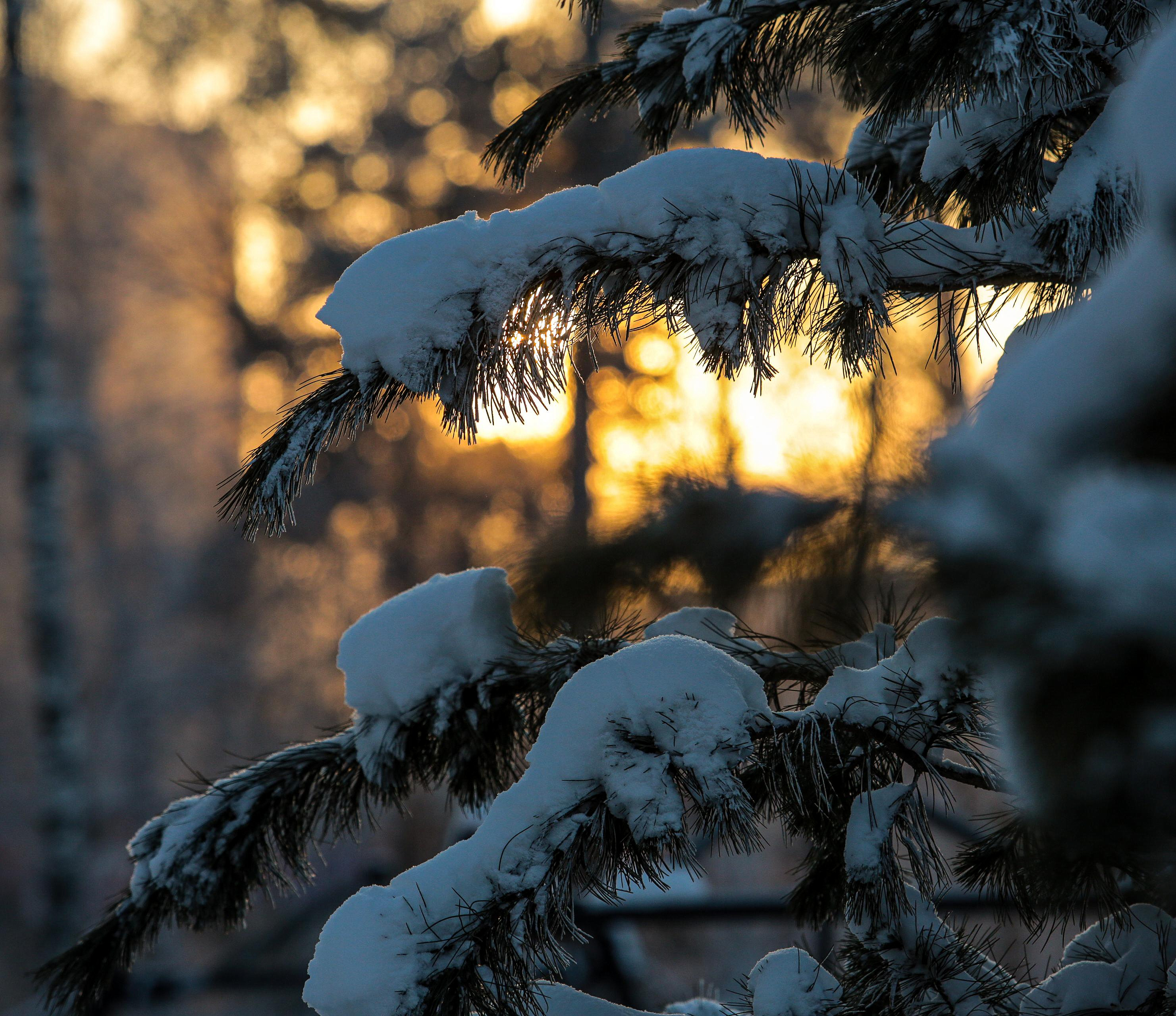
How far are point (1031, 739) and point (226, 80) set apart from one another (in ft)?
33.7

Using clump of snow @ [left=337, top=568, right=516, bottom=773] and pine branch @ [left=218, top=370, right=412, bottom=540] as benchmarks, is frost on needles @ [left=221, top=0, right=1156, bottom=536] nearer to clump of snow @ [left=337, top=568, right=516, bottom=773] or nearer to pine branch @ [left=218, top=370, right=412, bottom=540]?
pine branch @ [left=218, top=370, right=412, bottom=540]

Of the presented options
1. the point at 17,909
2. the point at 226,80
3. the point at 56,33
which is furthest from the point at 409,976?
the point at 17,909

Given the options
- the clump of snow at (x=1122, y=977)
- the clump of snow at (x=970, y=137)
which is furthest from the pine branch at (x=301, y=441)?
the clump of snow at (x=1122, y=977)

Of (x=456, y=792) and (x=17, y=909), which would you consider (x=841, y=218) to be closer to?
(x=456, y=792)

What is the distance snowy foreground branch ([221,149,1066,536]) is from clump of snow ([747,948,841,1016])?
98 cm

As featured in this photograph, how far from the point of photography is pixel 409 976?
3.39 feet

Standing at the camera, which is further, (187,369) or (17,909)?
(187,369)

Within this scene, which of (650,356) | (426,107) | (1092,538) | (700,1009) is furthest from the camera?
(426,107)

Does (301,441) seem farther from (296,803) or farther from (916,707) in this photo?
(916,707)

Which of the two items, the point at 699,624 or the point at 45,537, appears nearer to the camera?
the point at 699,624

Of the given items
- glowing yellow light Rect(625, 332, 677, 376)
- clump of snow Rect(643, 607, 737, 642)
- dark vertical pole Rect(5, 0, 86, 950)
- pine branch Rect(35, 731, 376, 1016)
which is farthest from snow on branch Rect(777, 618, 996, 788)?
glowing yellow light Rect(625, 332, 677, 376)

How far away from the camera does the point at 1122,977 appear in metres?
1.40

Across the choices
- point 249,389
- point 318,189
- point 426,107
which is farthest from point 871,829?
point 249,389

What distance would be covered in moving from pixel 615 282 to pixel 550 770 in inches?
25.5
